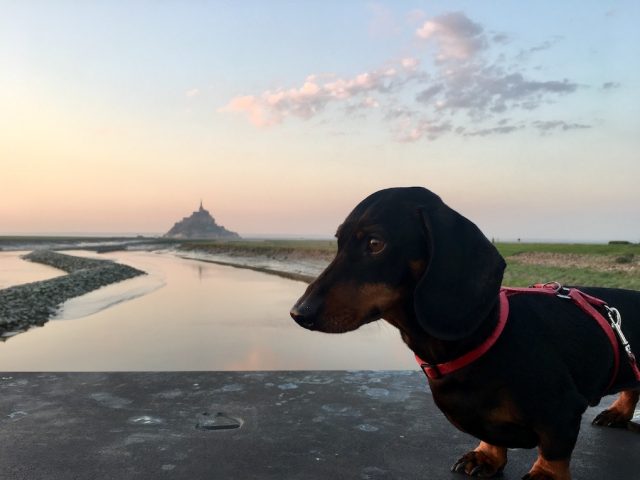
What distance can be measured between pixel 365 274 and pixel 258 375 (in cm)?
235

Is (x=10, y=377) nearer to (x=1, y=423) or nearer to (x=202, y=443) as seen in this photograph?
(x=1, y=423)

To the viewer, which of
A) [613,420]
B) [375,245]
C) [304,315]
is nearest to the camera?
[304,315]

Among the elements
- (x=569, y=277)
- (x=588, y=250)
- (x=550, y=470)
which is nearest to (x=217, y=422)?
(x=550, y=470)

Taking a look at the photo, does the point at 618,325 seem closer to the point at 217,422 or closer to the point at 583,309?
the point at 583,309

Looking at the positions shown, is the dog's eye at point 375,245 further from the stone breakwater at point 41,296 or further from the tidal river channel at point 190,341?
the stone breakwater at point 41,296

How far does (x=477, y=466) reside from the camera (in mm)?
2352

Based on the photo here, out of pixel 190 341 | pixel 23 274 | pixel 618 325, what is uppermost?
pixel 618 325

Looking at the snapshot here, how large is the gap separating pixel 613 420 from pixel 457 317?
73.1 inches

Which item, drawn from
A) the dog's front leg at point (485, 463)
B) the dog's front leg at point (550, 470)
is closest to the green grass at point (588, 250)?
the dog's front leg at point (485, 463)

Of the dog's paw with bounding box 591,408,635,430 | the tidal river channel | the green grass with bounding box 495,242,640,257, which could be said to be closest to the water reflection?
the tidal river channel

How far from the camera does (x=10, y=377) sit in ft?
12.5

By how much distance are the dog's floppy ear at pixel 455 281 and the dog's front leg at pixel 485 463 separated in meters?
0.88

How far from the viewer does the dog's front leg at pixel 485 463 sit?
234 cm

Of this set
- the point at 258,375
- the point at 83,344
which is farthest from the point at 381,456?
the point at 83,344
